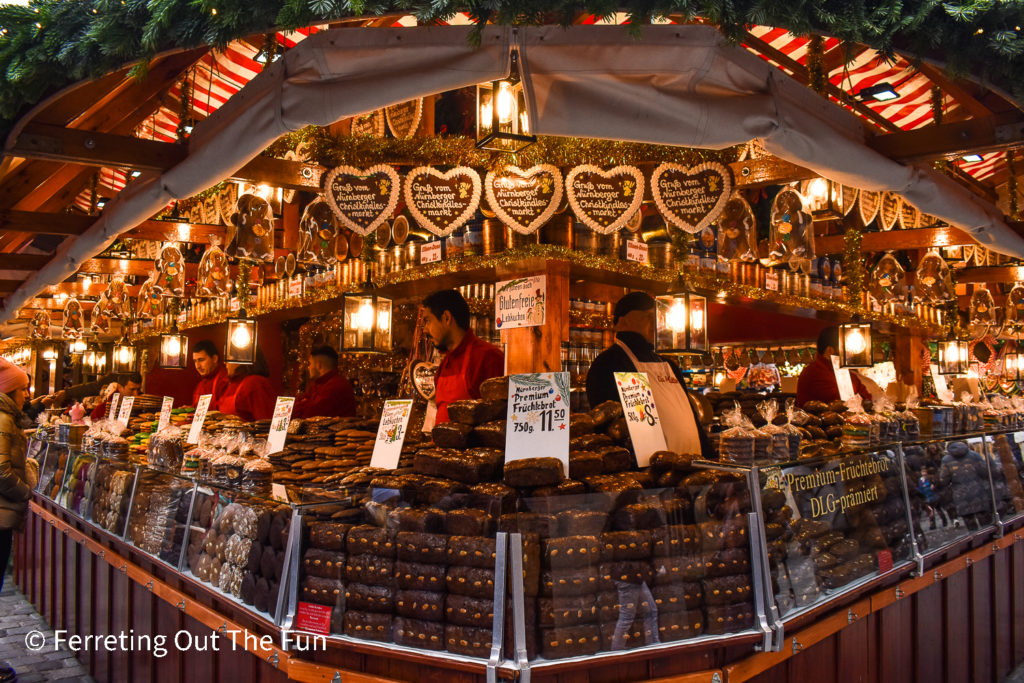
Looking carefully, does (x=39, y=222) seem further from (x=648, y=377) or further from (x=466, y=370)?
(x=648, y=377)

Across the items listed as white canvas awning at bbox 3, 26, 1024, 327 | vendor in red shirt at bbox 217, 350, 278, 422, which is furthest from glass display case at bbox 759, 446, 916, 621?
vendor in red shirt at bbox 217, 350, 278, 422

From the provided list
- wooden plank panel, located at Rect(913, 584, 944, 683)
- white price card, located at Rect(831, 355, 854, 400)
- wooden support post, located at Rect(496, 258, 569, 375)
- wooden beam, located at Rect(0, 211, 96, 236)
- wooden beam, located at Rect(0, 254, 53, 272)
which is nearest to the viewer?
wooden plank panel, located at Rect(913, 584, 944, 683)

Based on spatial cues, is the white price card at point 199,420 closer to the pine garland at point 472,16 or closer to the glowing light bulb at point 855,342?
the pine garland at point 472,16

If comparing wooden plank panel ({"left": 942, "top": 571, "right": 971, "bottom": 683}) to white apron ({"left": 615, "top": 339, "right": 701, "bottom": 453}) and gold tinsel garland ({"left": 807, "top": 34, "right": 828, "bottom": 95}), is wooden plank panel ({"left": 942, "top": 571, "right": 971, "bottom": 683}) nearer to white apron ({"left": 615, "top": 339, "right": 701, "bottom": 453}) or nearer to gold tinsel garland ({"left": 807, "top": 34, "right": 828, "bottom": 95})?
white apron ({"left": 615, "top": 339, "right": 701, "bottom": 453})

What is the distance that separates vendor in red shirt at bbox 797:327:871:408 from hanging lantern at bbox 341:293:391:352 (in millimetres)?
4209

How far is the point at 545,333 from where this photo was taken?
16.9ft

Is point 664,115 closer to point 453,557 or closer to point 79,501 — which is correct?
point 453,557

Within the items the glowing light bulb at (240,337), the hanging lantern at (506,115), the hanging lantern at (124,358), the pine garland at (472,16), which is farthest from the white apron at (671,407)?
the hanging lantern at (124,358)

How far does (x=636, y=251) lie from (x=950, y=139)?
2904 mm

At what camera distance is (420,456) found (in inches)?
120

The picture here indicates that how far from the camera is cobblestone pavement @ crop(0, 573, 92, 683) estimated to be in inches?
183

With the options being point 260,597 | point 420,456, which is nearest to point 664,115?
point 420,456

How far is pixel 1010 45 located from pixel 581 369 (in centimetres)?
469

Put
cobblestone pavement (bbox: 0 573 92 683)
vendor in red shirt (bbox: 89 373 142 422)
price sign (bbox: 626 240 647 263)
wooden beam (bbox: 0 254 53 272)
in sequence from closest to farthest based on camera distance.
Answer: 1. cobblestone pavement (bbox: 0 573 92 683)
2. price sign (bbox: 626 240 647 263)
3. wooden beam (bbox: 0 254 53 272)
4. vendor in red shirt (bbox: 89 373 142 422)
